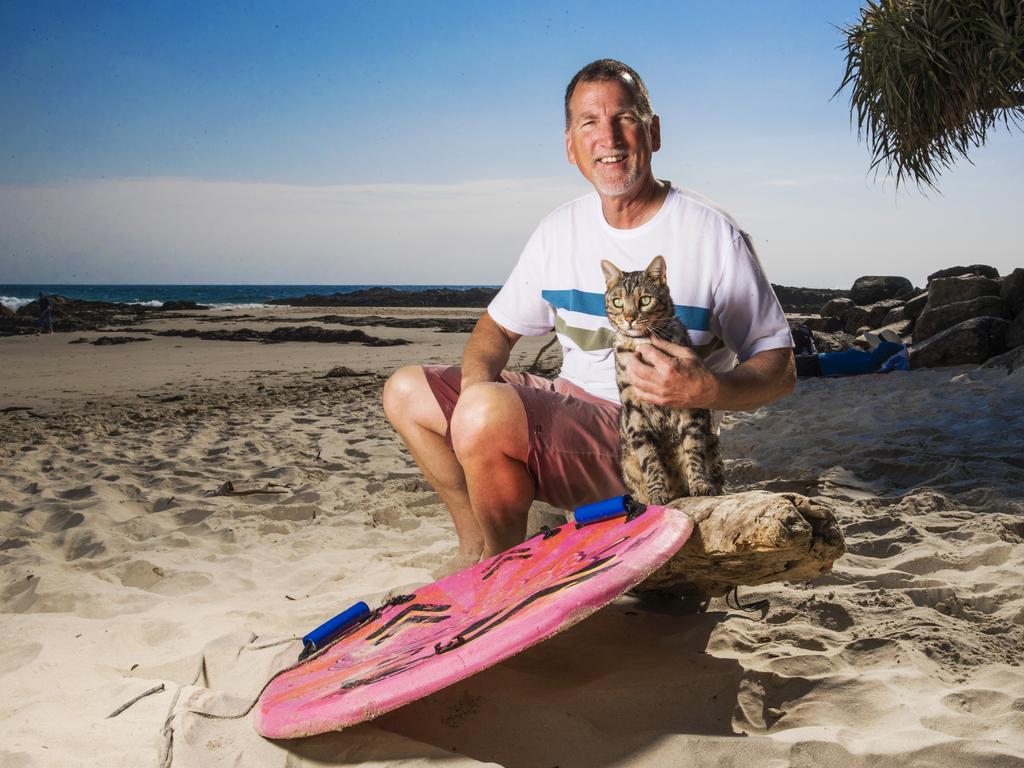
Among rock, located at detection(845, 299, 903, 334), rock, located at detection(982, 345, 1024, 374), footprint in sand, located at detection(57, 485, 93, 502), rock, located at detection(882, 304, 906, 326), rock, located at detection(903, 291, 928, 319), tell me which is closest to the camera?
footprint in sand, located at detection(57, 485, 93, 502)

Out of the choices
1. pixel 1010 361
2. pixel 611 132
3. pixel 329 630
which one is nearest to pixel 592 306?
pixel 611 132

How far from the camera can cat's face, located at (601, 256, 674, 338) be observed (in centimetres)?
203

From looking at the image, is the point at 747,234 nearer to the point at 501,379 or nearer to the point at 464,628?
the point at 501,379

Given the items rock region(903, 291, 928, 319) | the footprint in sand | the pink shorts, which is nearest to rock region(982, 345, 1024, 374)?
rock region(903, 291, 928, 319)

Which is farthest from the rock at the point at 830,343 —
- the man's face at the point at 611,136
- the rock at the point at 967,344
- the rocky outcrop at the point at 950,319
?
the man's face at the point at 611,136

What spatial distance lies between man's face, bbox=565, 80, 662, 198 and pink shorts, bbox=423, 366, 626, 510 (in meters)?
0.68

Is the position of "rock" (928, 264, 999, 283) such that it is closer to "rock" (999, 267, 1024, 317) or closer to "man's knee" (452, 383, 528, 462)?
"rock" (999, 267, 1024, 317)

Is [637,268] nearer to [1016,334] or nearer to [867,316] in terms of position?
[1016,334]

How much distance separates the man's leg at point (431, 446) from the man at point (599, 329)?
28 millimetres

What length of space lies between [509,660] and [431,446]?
3.12ft

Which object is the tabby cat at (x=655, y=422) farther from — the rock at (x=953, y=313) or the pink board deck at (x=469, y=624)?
the rock at (x=953, y=313)

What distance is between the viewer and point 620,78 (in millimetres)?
2229

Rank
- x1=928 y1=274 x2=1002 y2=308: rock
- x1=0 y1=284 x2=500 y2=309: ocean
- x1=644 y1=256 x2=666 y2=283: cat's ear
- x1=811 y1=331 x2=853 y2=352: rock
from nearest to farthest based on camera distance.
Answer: x1=644 y1=256 x2=666 y2=283: cat's ear, x1=928 y1=274 x2=1002 y2=308: rock, x1=811 y1=331 x2=853 y2=352: rock, x1=0 y1=284 x2=500 y2=309: ocean

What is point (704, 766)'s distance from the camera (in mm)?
1492
